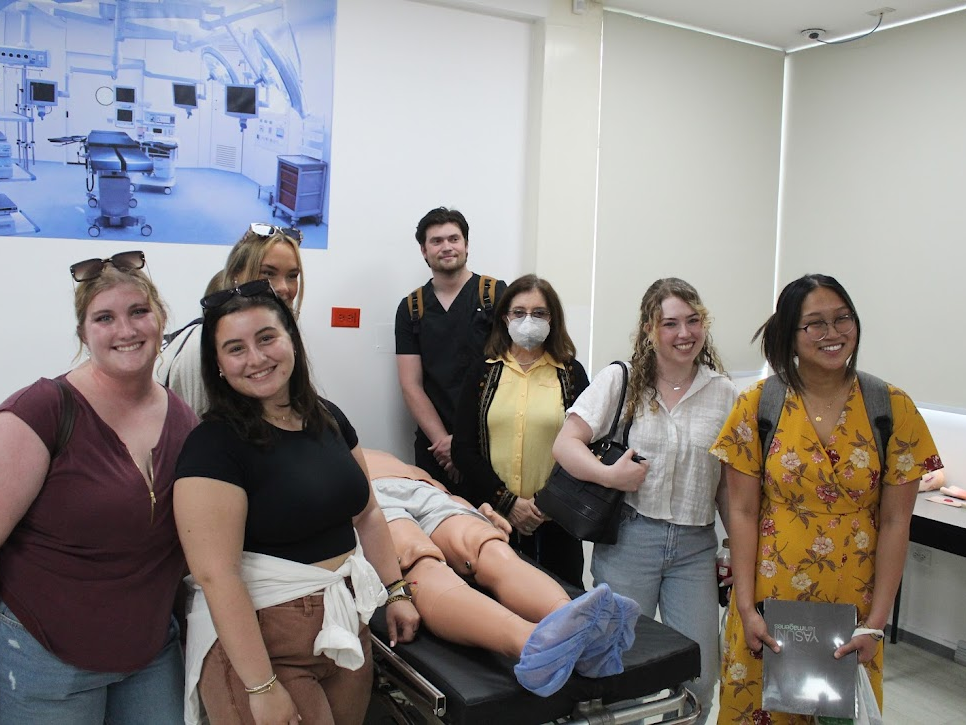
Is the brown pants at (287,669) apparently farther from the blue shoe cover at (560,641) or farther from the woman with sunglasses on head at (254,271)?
the woman with sunglasses on head at (254,271)

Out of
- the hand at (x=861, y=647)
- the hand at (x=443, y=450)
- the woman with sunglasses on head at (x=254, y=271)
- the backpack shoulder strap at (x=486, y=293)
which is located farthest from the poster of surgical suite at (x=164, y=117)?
the hand at (x=861, y=647)

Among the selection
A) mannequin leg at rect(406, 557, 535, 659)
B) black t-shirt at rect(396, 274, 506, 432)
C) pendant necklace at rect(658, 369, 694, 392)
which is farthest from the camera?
black t-shirt at rect(396, 274, 506, 432)

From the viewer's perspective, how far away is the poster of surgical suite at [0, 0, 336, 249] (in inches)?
123

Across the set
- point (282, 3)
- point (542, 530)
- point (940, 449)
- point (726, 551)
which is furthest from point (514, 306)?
point (940, 449)

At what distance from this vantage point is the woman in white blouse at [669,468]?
2381 millimetres

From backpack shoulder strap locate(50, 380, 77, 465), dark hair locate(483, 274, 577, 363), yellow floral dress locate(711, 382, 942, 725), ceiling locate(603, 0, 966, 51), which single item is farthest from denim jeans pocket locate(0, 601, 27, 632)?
ceiling locate(603, 0, 966, 51)

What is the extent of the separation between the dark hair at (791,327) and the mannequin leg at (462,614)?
3.00 ft

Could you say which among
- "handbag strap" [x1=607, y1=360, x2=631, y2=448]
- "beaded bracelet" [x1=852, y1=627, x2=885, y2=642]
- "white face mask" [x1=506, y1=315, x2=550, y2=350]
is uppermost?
"white face mask" [x1=506, y1=315, x2=550, y2=350]

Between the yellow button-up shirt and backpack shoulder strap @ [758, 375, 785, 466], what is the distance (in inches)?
33.2

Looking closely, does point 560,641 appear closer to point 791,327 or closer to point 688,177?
point 791,327

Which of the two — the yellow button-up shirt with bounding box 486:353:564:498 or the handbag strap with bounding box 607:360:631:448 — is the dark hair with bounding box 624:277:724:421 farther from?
the yellow button-up shirt with bounding box 486:353:564:498

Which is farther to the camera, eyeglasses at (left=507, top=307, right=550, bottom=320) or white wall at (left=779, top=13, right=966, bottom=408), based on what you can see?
white wall at (left=779, top=13, right=966, bottom=408)

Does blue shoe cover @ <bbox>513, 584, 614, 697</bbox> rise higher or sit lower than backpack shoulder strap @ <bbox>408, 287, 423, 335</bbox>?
lower

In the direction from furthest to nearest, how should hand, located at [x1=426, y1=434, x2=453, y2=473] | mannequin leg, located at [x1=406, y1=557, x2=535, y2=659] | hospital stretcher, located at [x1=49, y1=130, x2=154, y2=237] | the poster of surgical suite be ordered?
hand, located at [x1=426, y1=434, x2=453, y2=473] < hospital stretcher, located at [x1=49, y1=130, x2=154, y2=237] < the poster of surgical suite < mannequin leg, located at [x1=406, y1=557, x2=535, y2=659]
